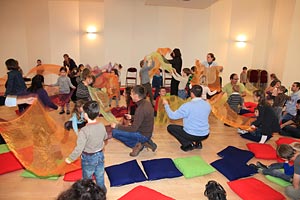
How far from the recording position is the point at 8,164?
384 centimetres

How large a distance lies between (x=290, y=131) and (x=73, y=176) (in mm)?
4685

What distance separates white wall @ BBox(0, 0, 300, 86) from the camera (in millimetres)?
10328

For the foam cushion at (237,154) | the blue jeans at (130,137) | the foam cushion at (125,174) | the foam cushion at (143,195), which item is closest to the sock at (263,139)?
the foam cushion at (237,154)

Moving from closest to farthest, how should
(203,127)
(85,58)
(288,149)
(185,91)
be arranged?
1. (288,149)
2. (203,127)
3. (185,91)
4. (85,58)

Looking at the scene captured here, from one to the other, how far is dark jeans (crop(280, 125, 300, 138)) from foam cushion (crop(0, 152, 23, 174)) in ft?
17.6

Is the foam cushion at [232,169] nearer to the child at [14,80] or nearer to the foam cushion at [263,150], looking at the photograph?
the foam cushion at [263,150]

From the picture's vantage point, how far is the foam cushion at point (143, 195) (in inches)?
122

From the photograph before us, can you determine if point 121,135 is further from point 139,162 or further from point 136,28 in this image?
point 136,28

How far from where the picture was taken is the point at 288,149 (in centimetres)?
325

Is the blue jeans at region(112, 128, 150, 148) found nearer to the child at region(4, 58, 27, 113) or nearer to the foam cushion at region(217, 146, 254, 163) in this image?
the foam cushion at region(217, 146, 254, 163)

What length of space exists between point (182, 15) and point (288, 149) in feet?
29.0

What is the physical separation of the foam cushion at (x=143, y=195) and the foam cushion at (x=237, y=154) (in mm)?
1706

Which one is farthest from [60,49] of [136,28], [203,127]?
[203,127]

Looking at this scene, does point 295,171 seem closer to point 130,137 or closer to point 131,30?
point 130,137
